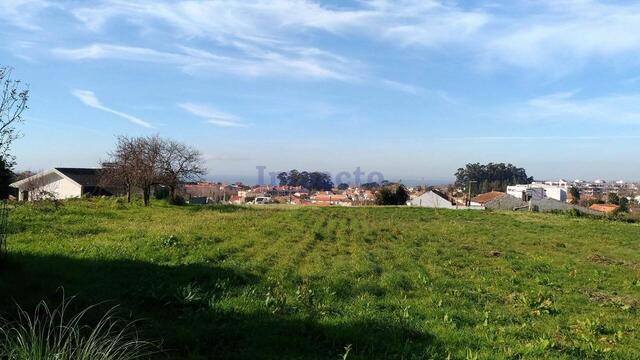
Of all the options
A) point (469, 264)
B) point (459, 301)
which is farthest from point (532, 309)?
point (469, 264)

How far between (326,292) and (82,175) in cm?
5140

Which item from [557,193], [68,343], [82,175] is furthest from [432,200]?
[68,343]

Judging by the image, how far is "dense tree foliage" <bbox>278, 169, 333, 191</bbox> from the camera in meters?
131

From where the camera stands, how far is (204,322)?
6.19 metres

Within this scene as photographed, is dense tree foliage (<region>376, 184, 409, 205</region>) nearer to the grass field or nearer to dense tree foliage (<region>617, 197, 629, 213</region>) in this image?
dense tree foliage (<region>617, 197, 629, 213</region>)

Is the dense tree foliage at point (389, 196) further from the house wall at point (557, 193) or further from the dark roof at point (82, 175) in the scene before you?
the house wall at point (557, 193)

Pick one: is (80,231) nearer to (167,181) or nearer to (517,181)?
(167,181)

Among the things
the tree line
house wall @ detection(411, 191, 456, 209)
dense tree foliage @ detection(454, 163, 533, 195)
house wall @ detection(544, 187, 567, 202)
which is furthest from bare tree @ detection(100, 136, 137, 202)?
dense tree foliage @ detection(454, 163, 533, 195)

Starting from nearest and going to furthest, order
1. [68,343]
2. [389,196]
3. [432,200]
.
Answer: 1. [68,343]
2. [389,196]
3. [432,200]

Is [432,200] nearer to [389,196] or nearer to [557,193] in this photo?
[389,196]

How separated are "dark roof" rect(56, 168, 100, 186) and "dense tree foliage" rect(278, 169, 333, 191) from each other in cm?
7841

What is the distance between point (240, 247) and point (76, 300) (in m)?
6.76

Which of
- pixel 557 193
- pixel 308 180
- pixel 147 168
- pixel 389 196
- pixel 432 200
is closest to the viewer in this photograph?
pixel 147 168

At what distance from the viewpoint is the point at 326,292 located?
27.3 ft
